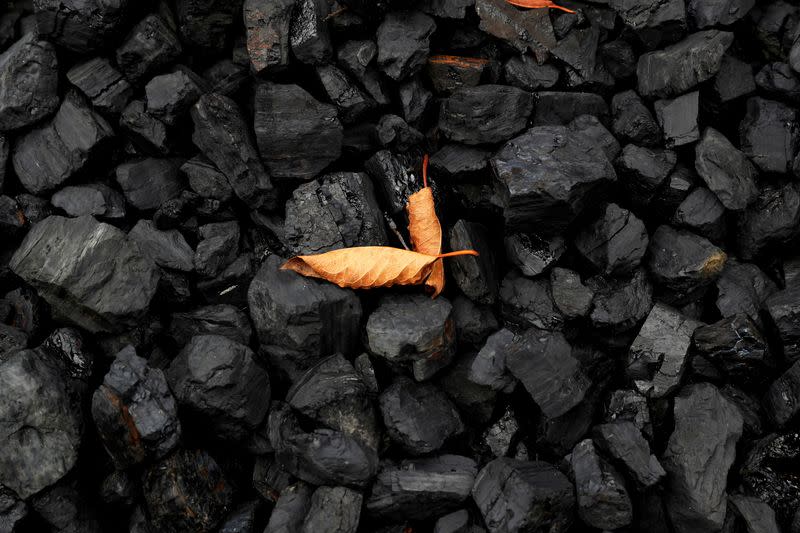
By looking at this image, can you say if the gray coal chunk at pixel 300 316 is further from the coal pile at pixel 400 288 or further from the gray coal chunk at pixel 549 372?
the gray coal chunk at pixel 549 372

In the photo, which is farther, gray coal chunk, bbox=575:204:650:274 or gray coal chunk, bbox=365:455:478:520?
gray coal chunk, bbox=575:204:650:274

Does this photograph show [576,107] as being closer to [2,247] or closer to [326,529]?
[326,529]

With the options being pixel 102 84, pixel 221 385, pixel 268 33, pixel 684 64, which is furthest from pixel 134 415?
pixel 684 64

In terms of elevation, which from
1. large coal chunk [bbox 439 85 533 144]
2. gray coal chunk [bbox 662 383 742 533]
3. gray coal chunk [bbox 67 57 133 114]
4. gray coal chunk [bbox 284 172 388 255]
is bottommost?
gray coal chunk [bbox 662 383 742 533]

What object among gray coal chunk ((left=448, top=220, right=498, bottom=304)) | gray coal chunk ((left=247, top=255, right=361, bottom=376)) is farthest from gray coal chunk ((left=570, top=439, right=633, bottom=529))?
gray coal chunk ((left=247, top=255, right=361, bottom=376))

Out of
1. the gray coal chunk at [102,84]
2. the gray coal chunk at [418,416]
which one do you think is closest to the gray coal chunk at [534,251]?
the gray coal chunk at [418,416]

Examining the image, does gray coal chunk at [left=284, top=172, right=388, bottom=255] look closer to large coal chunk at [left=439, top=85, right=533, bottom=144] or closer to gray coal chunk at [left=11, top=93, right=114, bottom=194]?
large coal chunk at [left=439, top=85, right=533, bottom=144]

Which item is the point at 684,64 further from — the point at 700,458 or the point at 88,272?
the point at 88,272

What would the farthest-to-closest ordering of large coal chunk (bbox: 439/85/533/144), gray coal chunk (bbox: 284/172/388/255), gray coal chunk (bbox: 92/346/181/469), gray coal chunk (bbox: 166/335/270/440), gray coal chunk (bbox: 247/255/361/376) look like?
large coal chunk (bbox: 439/85/533/144), gray coal chunk (bbox: 284/172/388/255), gray coal chunk (bbox: 247/255/361/376), gray coal chunk (bbox: 166/335/270/440), gray coal chunk (bbox: 92/346/181/469)
